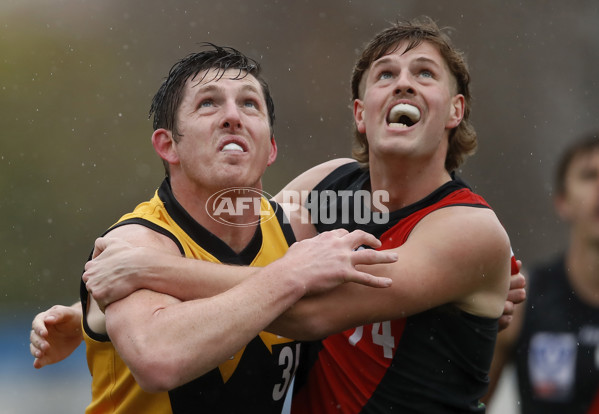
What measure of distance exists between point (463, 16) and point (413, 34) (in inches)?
487

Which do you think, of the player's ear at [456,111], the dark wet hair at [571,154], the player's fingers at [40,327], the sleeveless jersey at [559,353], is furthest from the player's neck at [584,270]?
the player's fingers at [40,327]

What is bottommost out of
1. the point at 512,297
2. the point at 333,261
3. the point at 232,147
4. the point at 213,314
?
the point at 512,297

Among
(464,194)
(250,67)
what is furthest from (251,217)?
(464,194)

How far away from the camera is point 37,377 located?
37.2 feet

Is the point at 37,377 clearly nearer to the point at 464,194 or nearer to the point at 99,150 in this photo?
the point at 99,150

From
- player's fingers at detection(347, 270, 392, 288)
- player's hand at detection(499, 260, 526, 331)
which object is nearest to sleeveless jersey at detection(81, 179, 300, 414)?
player's fingers at detection(347, 270, 392, 288)

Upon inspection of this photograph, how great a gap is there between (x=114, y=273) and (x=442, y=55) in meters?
1.87

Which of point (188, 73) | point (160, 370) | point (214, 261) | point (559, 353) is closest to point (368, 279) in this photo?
point (214, 261)

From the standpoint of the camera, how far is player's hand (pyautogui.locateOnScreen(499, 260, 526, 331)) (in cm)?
353

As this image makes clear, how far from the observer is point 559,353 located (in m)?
5.40

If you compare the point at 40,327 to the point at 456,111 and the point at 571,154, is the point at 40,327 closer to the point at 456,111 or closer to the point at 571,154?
the point at 456,111

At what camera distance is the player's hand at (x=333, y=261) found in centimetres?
280

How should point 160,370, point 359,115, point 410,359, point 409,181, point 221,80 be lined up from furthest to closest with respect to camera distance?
point 359,115
point 409,181
point 221,80
point 410,359
point 160,370

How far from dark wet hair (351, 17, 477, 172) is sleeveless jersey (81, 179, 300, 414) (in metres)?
1.12
